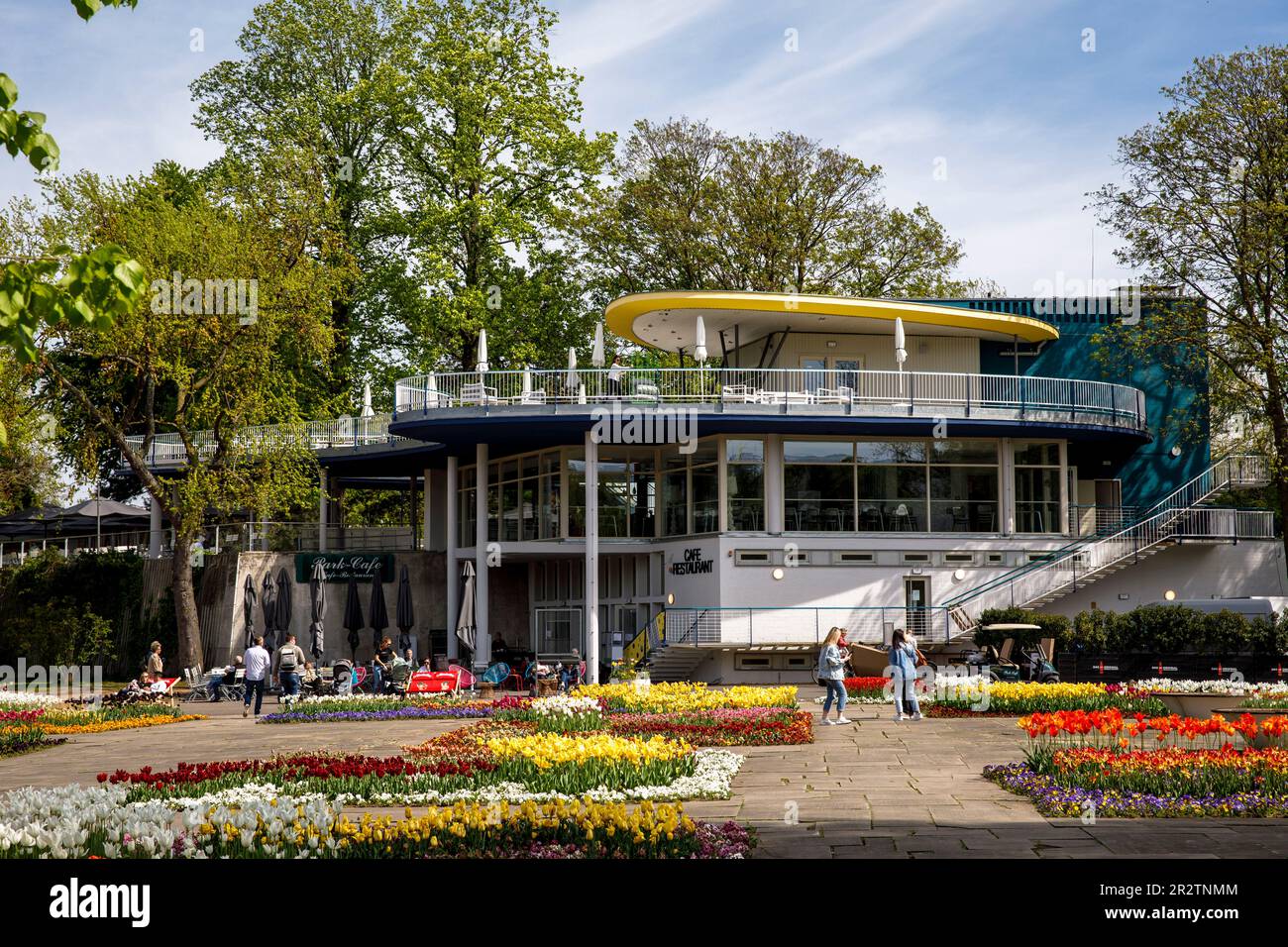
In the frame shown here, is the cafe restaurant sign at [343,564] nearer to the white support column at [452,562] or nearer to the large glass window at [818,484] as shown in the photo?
the white support column at [452,562]

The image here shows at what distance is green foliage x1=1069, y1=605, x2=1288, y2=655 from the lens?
2714 centimetres

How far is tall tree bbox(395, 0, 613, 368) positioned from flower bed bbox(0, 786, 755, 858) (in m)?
33.4

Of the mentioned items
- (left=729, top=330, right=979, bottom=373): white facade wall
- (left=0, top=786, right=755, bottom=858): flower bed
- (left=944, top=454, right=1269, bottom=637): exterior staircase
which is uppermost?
(left=729, top=330, right=979, bottom=373): white facade wall

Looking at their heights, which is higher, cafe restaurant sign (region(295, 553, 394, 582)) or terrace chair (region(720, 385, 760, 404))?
terrace chair (region(720, 385, 760, 404))

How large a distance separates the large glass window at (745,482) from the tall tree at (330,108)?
49.9 feet

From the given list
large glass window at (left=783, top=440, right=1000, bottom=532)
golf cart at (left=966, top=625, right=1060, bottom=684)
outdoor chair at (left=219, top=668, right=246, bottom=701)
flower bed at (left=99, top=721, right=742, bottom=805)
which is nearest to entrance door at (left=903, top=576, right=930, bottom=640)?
large glass window at (left=783, top=440, right=1000, bottom=532)

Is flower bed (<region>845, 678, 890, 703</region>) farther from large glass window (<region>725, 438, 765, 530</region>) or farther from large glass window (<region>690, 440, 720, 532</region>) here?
large glass window (<region>690, 440, 720, 532</region>)

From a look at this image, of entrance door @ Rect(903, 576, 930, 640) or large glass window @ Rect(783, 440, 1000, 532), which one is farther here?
large glass window @ Rect(783, 440, 1000, 532)

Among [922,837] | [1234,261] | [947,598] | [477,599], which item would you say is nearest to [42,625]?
[477,599]

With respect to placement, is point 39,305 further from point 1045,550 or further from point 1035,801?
point 1045,550

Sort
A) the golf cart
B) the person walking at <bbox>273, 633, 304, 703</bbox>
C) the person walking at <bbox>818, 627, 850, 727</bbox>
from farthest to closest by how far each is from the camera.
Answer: the golf cart
the person walking at <bbox>273, 633, 304, 703</bbox>
the person walking at <bbox>818, 627, 850, 727</bbox>

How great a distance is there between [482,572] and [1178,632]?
57.6ft

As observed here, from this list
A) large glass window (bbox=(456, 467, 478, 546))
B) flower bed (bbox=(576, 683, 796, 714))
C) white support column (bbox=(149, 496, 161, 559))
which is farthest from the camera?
white support column (bbox=(149, 496, 161, 559))
